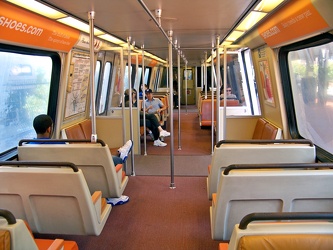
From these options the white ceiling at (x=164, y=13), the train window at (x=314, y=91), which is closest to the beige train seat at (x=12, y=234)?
the white ceiling at (x=164, y=13)

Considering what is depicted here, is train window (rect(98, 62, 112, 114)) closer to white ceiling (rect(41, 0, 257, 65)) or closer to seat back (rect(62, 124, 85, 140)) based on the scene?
seat back (rect(62, 124, 85, 140))

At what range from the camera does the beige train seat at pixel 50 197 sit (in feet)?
8.47

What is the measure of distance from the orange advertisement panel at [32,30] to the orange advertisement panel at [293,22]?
279 cm

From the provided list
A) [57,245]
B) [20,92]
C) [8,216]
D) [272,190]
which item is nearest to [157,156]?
[20,92]

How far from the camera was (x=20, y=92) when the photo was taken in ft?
14.8

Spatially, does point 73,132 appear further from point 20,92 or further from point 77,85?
point 20,92

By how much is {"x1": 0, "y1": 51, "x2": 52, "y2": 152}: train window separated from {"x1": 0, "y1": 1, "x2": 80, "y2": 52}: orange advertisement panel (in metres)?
0.42

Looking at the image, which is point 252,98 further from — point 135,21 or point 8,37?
point 8,37

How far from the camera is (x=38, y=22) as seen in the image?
12.5 ft

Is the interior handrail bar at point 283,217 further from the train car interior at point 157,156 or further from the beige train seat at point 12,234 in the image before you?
the beige train seat at point 12,234

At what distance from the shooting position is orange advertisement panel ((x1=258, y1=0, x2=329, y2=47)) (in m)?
2.92

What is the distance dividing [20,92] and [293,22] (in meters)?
3.59

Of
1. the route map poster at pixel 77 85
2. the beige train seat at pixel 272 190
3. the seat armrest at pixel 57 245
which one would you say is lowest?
the seat armrest at pixel 57 245

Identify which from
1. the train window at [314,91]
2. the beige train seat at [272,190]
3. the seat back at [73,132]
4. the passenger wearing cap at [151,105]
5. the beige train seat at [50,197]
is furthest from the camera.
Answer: the passenger wearing cap at [151,105]
